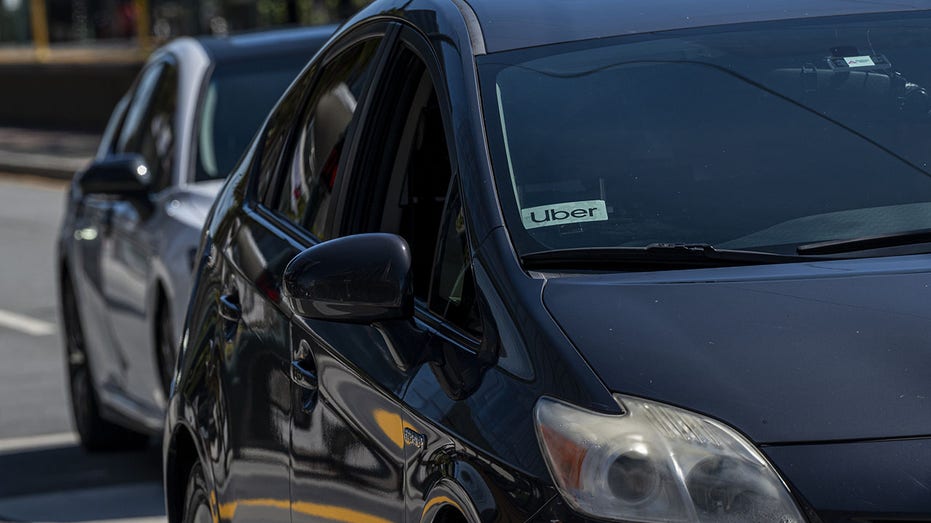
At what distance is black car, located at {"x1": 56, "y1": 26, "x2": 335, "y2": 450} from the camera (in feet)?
24.2

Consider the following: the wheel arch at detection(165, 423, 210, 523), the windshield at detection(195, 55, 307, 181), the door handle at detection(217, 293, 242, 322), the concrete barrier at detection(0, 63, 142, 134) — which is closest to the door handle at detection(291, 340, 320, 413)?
the door handle at detection(217, 293, 242, 322)

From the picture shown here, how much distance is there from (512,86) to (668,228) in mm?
482

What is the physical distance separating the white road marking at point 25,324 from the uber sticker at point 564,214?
8.84 m

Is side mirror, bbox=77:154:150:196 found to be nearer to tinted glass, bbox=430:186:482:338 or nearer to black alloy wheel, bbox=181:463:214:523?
black alloy wheel, bbox=181:463:214:523

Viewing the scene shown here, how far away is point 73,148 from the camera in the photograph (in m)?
26.6

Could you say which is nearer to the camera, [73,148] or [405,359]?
[405,359]

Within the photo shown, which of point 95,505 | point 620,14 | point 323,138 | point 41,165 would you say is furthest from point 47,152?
point 620,14

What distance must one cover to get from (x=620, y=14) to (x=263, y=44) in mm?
4645

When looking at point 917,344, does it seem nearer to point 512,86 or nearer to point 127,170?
point 512,86

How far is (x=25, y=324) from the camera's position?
12.2 m

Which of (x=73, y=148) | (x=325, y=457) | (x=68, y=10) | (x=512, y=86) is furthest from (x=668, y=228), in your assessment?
(x=68, y=10)

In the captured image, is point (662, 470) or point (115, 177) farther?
point (115, 177)

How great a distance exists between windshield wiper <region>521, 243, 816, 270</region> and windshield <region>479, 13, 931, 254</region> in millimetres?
33

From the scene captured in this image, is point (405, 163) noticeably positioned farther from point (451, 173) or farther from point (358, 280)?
point (358, 280)
